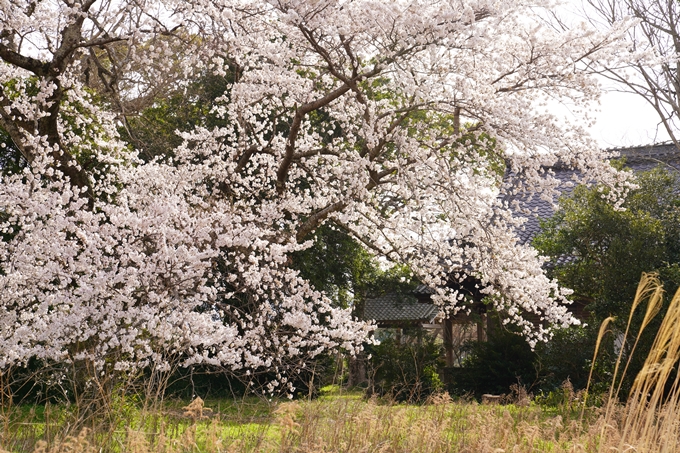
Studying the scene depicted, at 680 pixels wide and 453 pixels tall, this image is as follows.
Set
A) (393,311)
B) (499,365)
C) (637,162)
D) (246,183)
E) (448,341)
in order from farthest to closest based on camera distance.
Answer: (393,311) < (637,162) < (448,341) < (499,365) < (246,183)

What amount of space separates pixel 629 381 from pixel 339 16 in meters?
5.11

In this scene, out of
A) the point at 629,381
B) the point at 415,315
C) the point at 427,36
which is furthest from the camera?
the point at 415,315

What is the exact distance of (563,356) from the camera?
908 cm

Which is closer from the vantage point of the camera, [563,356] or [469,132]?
[469,132]

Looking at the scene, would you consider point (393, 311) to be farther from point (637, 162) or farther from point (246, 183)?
point (246, 183)

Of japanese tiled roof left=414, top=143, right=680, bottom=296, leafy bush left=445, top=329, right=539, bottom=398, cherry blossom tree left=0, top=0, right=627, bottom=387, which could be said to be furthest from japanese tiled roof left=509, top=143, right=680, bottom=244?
cherry blossom tree left=0, top=0, right=627, bottom=387

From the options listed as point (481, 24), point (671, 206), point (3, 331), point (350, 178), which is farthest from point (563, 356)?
point (3, 331)

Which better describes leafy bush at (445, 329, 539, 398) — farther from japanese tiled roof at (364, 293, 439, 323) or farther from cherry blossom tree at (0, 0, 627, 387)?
japanese tiled roof at (364, 293, 439, 323)

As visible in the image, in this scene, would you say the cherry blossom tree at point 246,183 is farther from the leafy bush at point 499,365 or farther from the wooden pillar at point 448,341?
the wooden pillar at point 448,341

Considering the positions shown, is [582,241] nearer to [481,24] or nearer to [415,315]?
[481,24]

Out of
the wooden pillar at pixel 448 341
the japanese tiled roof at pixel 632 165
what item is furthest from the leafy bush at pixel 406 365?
the japanese tiled roof at pixel 632 165

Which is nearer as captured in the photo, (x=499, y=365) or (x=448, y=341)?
(x=499, y=365)

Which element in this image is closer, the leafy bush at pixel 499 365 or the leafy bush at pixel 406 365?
the leafy bush at pixel 499 365

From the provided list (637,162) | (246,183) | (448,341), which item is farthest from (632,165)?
(246,183)
